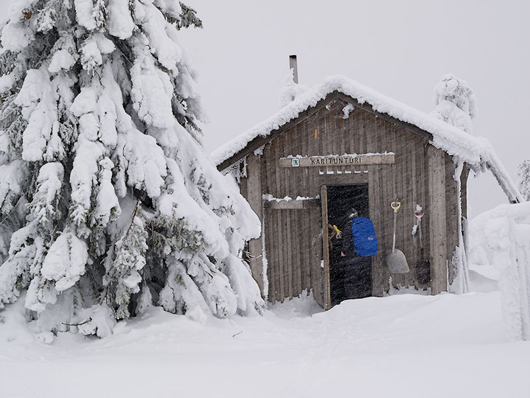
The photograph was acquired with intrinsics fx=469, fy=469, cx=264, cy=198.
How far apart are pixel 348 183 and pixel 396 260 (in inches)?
79.7

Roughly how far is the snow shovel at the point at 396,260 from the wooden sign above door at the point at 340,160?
1.04 meters

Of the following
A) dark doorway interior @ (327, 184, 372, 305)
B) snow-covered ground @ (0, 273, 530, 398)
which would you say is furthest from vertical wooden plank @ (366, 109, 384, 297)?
snow-covered ground @ (0, 273, 530, 398)

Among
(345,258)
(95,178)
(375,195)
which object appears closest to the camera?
(95,178)

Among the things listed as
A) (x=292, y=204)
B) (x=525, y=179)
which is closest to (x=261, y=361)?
(x=292, y=204)

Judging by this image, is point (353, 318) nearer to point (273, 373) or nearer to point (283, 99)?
point (273, 373)

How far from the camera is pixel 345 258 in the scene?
44.5 ft

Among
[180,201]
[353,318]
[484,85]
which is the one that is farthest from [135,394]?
[484,85]

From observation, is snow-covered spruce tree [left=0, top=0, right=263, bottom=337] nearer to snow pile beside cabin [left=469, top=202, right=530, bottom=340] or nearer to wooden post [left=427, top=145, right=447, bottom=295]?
snow pile beside cabin [left=469, top=202, right=530, bottom=340]

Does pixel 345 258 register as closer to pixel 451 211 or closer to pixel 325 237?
pixel 325 237

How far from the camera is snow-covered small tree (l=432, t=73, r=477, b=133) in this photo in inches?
774

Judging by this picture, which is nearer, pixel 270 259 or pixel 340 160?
pixel 340 160

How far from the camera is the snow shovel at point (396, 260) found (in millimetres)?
10188

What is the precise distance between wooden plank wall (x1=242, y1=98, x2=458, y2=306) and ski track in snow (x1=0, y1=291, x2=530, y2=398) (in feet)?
11.7

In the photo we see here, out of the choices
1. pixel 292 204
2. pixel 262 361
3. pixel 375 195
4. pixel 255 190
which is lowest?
pixel 262 361
